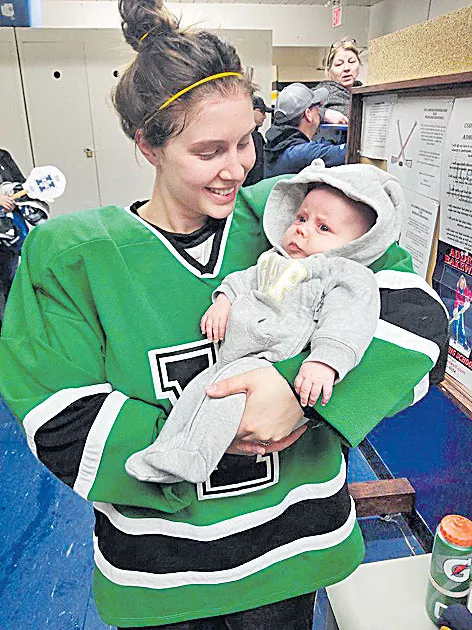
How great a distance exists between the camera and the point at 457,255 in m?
1.35

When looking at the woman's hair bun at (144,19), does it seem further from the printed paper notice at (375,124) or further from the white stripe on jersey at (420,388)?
the printed paper notice at (375,124)

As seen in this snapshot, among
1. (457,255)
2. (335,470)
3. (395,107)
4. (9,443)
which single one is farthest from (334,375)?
(9,443)

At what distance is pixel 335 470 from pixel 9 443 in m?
2.07

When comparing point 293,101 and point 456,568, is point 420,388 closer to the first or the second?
point 456,568

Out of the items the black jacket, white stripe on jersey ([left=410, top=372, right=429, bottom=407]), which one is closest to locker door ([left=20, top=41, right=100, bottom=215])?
the black jacket

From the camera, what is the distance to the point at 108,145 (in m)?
4.98

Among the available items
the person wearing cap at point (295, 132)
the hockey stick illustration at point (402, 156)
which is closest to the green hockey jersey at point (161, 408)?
the hockey stick illustration at point (402, 156)

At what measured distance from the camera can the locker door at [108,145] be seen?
479cm

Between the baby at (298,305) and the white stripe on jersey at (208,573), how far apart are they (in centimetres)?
21

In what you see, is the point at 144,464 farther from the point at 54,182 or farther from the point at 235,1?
the point at 235,1

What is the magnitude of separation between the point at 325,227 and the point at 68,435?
22.0 inches

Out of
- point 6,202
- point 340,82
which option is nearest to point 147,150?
point 6,202

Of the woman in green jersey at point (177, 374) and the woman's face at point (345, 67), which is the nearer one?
the woman in green jersey at point (177, 374)

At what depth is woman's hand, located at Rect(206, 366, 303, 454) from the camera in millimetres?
773
